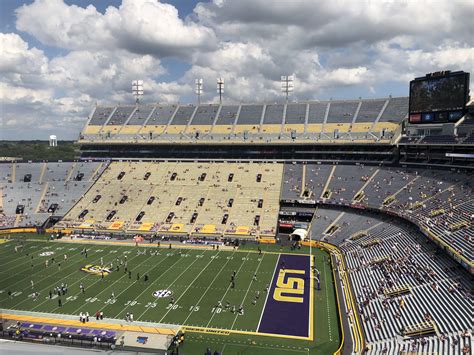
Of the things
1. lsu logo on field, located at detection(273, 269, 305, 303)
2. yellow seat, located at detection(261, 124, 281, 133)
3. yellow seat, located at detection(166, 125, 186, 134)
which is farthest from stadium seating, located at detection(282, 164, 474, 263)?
yellow seat, located at detection(166, 125, 186, 134)

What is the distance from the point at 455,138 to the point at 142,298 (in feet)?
143

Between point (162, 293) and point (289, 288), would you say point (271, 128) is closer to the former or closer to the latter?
point (289, 288)

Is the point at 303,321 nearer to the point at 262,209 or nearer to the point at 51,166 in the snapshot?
the point at 262,209

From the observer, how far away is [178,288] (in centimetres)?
3409

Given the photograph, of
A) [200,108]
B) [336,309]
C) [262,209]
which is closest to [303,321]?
[336,309]

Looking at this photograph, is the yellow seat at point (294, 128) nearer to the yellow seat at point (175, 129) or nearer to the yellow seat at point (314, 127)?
the yellow seat at point (314, 127)

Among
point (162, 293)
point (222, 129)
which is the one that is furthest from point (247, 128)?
point (162, 293)

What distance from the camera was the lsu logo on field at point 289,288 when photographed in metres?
31.6

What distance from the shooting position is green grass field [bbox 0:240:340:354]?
25141mm

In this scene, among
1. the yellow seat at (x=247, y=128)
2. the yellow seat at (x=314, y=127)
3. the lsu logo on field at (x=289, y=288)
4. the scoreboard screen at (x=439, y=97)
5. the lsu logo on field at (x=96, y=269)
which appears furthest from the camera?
the yellow seat at (x=247, y=128)

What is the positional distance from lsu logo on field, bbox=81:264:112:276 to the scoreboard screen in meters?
47.5

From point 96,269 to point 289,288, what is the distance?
65.8 feet

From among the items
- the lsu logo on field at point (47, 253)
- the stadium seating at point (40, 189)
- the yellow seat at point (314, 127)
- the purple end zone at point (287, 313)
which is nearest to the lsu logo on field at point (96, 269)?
the lsu logo on field at point (47, 253)

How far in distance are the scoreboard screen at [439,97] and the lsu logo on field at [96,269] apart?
47.5 m
